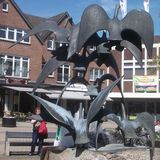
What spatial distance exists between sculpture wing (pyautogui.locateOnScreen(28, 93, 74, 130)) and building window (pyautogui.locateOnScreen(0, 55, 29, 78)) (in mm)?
39957

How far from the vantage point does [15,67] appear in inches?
2055

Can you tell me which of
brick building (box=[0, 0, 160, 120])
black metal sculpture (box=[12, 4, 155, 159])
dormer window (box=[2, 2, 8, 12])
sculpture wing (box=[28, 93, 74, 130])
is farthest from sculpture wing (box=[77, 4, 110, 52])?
dormer window (box=[2, 2, 8, 12])

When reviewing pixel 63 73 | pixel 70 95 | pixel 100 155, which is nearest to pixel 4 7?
pixel 63 73

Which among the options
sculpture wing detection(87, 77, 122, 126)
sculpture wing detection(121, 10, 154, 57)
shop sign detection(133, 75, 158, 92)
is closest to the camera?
sculpture wing detection(87, 77, 122, 126)

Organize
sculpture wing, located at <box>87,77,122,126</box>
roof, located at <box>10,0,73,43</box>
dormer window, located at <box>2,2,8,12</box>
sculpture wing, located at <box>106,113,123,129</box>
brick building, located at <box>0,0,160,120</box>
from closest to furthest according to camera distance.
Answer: sculpture wing, located at <box>87,77,122,126</box> < sculpture wing, located at <box>106,113,123,129</box> < brick building, located at <box>0,0,160,120</box> < dormer window, located at <box>2,2,8,12</box> < roof, located at <box>10,0,73,43</box>

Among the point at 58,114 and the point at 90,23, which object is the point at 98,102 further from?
the point at 90,23

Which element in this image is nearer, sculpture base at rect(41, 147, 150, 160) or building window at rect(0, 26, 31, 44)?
sculpture base at rect(41, 147, 150, 160)

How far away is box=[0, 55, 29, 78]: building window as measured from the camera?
49.9 m

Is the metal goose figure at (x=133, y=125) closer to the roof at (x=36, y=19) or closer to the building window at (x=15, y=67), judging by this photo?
the building window at (x=15, y=67)

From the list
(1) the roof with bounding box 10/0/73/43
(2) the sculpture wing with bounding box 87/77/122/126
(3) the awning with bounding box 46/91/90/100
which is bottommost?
(2) the sculpture wing with bounding box 87/77/122/126

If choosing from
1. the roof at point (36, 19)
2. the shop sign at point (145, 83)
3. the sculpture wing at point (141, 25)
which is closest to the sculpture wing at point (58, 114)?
the sculpture wing at point (141, 25)

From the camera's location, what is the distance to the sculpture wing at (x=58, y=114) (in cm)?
972

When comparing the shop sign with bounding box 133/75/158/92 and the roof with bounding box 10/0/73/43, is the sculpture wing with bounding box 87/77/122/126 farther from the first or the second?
the shop sign with bounding box 133/75/158/92

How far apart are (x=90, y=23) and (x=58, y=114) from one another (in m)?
2.05
